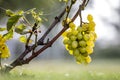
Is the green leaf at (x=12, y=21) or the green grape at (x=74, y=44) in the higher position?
the green leaf at (x=12, y=21)

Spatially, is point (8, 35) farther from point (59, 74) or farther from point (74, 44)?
point (59, 74)

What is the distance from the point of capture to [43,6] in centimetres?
179

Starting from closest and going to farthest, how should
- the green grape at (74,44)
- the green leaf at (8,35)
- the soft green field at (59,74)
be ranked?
the green grape at (74,44) → the green leaf at (8,35) → the soft green field at (59,74)

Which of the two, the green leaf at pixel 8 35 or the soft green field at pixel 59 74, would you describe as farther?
the soft green field at pixel 59 74

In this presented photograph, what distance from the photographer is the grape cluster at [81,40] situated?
105cm

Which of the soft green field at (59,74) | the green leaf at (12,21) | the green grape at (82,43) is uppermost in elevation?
the green leaf at (12,21)

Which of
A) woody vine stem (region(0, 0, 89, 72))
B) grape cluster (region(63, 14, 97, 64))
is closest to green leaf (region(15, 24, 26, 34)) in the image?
woody vine stem (region(0, 0, 89, 72))

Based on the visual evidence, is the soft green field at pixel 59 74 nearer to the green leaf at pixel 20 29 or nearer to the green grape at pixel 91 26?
the green leaf at pixel 20 29

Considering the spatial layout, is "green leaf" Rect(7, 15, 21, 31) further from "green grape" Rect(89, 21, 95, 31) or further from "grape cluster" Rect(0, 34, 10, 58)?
"green grape" Rect(89, 21, 95, 31)

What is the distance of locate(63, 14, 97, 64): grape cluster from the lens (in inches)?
41.3

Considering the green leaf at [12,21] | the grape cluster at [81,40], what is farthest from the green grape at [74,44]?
the green leaf at [12,21]

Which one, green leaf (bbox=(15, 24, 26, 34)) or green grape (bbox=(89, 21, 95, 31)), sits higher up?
green grape (bbox=(89, 21, 95, 31))

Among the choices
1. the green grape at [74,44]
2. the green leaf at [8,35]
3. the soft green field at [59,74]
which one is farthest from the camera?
the soft green field at [59,74]

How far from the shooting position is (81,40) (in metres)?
1.06
